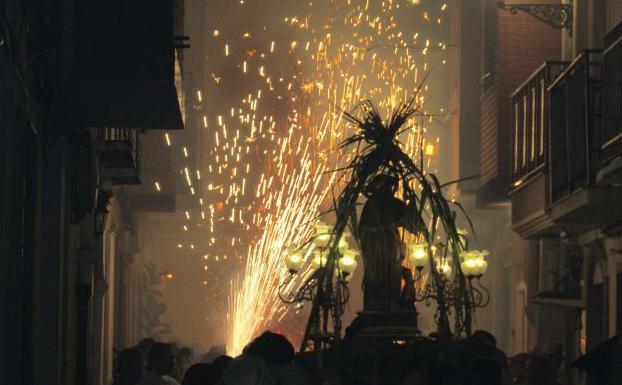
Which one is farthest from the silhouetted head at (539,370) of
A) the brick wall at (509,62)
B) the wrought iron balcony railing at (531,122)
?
the brick wall at (509,62)

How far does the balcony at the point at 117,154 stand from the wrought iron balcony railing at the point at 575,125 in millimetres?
5591

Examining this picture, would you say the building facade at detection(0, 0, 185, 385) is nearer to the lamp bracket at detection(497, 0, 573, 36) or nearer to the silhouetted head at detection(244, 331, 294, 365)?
the silhouetted head at detection(244, 331, 294, 365)

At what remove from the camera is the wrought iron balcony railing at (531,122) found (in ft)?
81.9

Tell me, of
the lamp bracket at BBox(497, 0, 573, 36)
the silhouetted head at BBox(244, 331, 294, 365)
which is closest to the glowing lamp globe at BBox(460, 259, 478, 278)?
the lamp bracket at BBox(497, 0, 573, 36)

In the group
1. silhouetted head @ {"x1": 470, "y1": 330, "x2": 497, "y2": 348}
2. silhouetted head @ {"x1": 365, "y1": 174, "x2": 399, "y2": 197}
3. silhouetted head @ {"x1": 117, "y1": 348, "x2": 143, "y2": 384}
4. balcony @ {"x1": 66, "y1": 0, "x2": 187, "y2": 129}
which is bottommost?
silhouetted head @ {"x1": 117, "y1": 348, "x2": 143, "y2": 384}

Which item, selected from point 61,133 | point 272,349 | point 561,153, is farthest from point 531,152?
point 272,349

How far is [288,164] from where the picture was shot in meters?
54.5

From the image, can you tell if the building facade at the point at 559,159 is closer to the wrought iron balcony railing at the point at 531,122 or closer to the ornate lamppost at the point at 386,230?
the wrought iron balcony railing at the point at 531,122

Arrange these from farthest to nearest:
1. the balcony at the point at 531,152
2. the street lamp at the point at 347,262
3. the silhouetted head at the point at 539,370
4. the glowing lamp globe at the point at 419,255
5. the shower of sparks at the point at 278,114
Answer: the shower of sparks at the point at 278,114, the balcony at the point at 531,152, the glowing lamp globe at the point at 419,255, the street lamp at the point at 347,262, the silhouetted head at the point at 539,370

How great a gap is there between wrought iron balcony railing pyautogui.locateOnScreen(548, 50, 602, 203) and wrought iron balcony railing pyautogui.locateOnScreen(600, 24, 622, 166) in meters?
0.16

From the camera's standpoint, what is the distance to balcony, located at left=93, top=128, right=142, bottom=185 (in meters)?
22.3

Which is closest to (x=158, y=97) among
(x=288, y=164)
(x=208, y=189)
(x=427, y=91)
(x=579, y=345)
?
(x=579, y=345)

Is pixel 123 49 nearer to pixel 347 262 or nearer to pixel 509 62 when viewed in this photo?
pixel 347 262

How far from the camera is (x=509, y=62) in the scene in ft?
102
